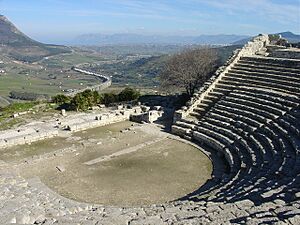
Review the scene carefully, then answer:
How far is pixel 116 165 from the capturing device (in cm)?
1902

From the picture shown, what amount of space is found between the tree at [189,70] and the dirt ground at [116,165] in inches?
324

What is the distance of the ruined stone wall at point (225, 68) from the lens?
25.2 metres

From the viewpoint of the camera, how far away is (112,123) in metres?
27.0

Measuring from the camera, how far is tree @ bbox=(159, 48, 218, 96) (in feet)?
103

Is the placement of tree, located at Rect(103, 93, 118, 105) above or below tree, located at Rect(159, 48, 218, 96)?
below

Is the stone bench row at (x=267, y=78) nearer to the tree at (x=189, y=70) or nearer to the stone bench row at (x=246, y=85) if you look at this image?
the stone bench row at (x=246, y=85)

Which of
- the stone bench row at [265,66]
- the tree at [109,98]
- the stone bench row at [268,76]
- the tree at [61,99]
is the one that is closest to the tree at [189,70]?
the stone bench row at [265,66]

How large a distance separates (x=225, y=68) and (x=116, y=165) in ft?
42.4

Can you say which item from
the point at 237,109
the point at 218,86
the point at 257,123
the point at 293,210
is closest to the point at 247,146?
the point at 257,123

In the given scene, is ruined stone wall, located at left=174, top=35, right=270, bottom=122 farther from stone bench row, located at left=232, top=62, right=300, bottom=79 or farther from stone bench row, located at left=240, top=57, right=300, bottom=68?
stone bench row, located at left=240, top=57, right=300, bottom=68

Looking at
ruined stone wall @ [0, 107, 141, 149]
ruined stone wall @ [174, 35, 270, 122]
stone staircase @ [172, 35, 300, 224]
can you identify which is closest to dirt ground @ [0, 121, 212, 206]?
ruined stone wall @ [0, 107, 141, 149]

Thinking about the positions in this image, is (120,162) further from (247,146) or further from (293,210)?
(293,210)

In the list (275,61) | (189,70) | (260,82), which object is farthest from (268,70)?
(189,70)

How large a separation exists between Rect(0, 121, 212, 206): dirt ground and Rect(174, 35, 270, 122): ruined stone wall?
2.22 m
